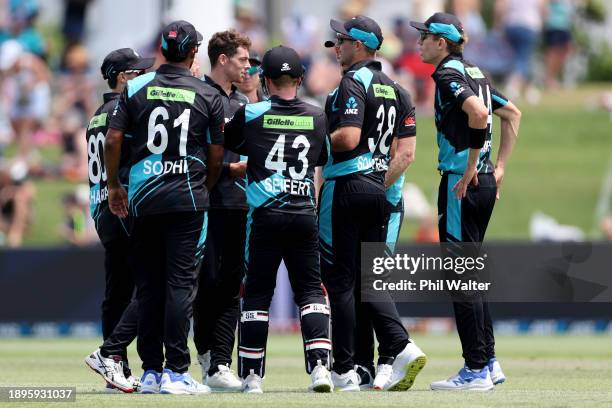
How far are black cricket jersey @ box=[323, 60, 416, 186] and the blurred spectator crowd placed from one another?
10.9 m

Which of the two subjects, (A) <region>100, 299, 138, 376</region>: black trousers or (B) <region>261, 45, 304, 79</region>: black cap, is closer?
(B) <region>261, 45, 304, 79</region>: black cap

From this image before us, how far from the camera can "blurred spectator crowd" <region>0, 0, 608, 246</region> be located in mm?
22484

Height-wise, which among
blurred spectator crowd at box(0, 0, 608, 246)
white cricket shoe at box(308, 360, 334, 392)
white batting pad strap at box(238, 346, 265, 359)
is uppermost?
white batting pad strap at box(238, 346, 265, 359)

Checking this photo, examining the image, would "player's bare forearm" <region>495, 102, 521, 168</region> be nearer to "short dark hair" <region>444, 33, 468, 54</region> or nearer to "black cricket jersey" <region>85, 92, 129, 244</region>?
"short dark hair" <region>444, 33, 468, 54</region>

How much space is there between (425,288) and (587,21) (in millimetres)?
24632

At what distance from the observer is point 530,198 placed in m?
23.7

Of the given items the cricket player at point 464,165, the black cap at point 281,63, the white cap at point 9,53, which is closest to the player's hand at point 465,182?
the cricket player at point 464,165

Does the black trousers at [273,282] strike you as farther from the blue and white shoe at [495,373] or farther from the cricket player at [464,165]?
the blue and white shoe at [495,373]

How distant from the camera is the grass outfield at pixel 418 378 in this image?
887 centimetres

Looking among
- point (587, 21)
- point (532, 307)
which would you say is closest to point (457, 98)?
point (532, 307)

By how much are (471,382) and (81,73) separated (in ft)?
54.0

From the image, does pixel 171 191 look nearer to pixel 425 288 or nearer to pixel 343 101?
pixel 343 101

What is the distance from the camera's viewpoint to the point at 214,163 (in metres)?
9.80

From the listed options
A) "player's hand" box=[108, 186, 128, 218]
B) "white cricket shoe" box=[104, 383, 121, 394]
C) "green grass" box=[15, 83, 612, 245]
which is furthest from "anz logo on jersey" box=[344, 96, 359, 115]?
"green grass" box=[15, 83, 612, 245]
